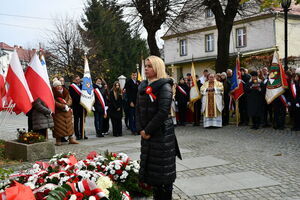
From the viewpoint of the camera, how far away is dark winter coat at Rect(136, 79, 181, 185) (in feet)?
12.8

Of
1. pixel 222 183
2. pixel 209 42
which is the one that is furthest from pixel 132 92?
pixel 209 42

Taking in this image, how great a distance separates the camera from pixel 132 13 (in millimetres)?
18703

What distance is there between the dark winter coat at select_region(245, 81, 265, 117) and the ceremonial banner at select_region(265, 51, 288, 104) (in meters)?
0.36

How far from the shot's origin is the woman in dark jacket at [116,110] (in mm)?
12125

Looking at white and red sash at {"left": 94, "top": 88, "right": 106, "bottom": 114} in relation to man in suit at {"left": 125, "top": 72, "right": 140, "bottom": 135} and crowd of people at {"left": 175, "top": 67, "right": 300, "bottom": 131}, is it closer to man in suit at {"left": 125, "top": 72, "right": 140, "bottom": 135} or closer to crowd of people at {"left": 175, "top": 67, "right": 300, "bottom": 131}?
man in suit at {"left": 125, "top": 72, "right": 140, "bottom": 135}

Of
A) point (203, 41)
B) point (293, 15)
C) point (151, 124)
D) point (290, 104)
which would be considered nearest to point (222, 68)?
point (290, 104)

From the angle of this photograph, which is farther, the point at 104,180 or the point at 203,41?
the point at 203,41

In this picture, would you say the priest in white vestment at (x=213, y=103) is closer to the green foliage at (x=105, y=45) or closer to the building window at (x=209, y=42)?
the green foliage at (x=105, y=45)

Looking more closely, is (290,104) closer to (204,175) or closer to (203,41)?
(204,175)

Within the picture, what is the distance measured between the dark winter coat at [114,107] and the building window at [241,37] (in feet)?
80.0

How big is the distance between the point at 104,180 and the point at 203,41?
3535 centimetres

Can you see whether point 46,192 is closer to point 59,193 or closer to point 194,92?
point 59,193

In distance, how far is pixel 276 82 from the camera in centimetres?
1123

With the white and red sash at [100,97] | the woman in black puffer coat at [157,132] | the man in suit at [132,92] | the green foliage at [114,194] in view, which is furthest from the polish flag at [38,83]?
the man in suit at [132,92]
